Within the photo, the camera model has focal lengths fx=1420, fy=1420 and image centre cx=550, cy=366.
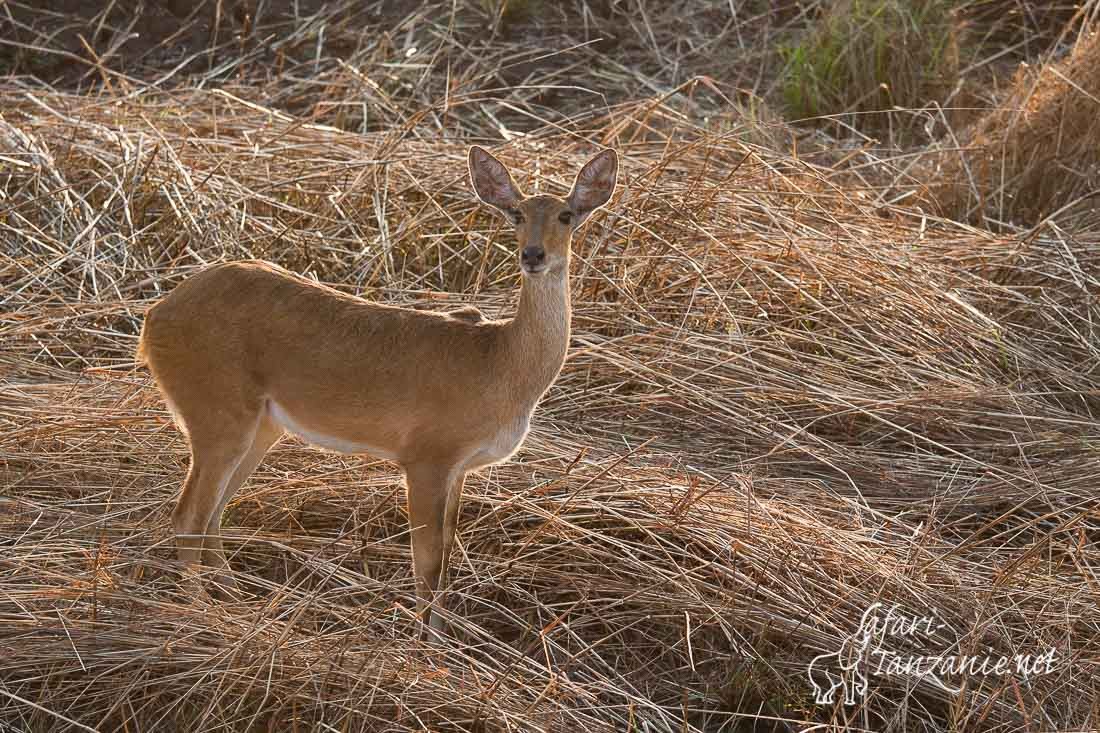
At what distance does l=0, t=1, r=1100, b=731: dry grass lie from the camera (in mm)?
3912

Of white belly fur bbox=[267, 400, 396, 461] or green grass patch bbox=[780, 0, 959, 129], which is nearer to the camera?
white belly fur bbox=[267, 400, 396, 461]

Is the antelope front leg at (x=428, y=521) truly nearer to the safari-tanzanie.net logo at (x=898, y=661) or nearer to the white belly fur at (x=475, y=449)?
the white belly fur at (x=475, y=449)

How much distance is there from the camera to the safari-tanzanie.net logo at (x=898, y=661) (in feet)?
13.4

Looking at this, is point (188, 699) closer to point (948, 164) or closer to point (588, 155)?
point (588, 155)

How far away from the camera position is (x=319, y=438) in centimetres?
443

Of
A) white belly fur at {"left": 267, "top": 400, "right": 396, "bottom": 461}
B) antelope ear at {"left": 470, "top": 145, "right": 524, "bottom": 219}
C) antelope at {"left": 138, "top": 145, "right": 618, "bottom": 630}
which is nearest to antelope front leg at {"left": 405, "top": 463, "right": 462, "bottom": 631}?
antelope at {"left": 138, "top": 145, "right": 618, "bottom": 630}

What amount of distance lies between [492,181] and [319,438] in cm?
97

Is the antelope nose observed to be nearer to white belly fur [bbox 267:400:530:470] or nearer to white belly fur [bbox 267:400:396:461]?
white belly fur [bbox 267:400:530:470]

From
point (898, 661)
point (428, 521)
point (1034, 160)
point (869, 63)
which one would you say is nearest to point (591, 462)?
point (428, 521)

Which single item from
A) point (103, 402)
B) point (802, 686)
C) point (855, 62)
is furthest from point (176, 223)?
point (855, 62)

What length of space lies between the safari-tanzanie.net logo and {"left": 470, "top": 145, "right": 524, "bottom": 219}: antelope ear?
168 centimetres

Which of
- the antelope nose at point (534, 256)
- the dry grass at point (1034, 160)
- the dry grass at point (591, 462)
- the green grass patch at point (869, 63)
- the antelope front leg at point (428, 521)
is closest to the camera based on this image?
the dry grass at point (591, 462)

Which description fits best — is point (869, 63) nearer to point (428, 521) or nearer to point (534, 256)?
point (534, 256)

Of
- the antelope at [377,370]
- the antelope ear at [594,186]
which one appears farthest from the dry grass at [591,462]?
the antelope ear at [594,186]
